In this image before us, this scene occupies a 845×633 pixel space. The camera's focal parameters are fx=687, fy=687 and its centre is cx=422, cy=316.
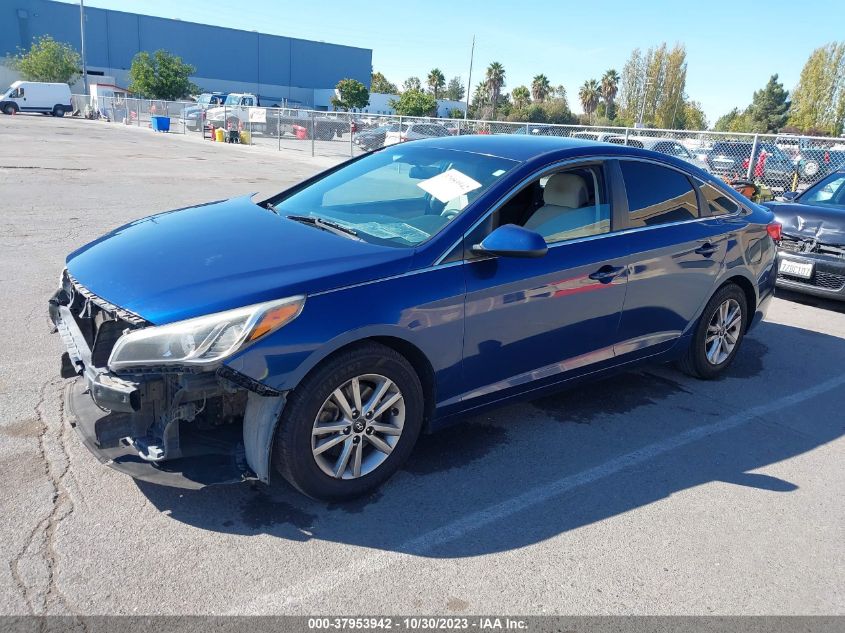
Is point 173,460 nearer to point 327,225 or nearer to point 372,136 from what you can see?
point 327,225

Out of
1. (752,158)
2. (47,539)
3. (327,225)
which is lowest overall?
(47,539)

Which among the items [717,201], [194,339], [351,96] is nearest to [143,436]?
[194,339]

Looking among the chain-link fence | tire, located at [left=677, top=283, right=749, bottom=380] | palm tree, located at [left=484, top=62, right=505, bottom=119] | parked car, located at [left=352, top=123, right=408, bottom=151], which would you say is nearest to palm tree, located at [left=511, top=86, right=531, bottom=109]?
palm tree, located at [left=484, top=62, right=505, bottom=119]

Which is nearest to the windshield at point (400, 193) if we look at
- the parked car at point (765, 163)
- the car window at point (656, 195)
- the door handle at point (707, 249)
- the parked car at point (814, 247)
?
the car window at point (656, 195)

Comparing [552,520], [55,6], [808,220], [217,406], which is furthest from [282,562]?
[55,6]

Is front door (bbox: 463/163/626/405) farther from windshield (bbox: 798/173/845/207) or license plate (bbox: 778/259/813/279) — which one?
windshield (bbox: 798/173/845/207)

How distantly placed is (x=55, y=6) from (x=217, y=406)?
286 ft

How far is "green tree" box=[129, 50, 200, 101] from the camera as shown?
55031mm

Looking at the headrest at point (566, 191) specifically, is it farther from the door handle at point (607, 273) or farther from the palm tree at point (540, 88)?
the palm tree at point (540, 88)

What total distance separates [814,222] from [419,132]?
59.5 ft

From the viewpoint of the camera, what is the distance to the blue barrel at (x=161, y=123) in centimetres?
3900

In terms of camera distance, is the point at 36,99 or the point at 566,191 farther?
the point at 36,99

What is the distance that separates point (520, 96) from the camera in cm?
7931

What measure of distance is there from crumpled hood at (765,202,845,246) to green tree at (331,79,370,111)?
7098cm
